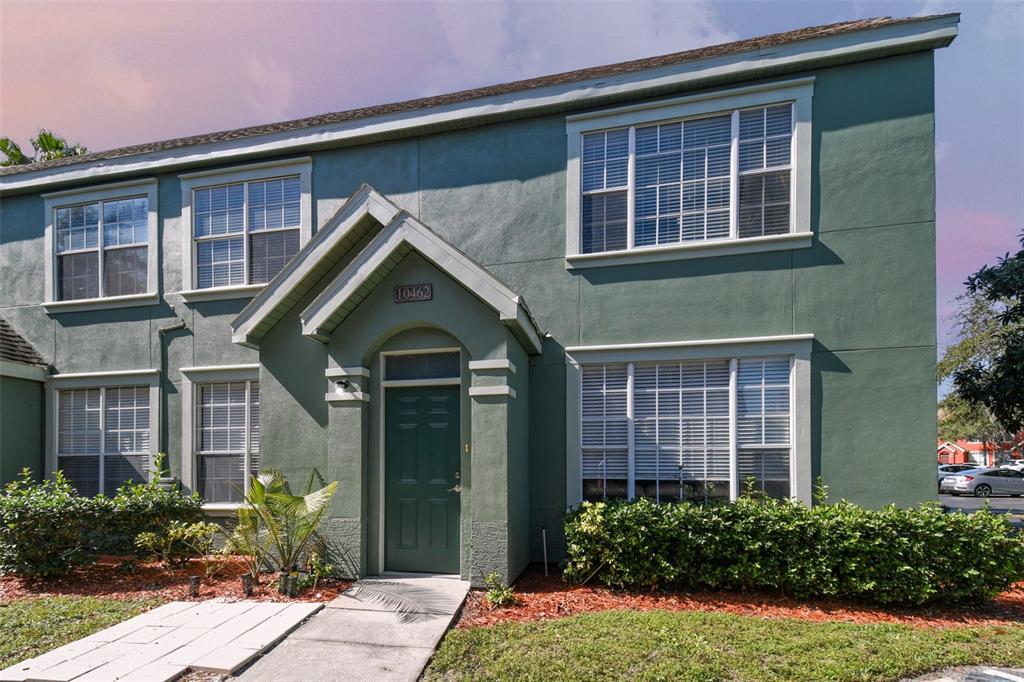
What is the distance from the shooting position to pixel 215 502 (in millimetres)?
10383

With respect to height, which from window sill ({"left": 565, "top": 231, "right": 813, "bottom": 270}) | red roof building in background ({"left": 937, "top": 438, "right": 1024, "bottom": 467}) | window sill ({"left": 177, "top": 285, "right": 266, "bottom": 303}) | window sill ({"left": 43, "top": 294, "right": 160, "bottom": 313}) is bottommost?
red roof building in background ({"left": 937, "top": 438, "right": 1024, "bottom": 467})

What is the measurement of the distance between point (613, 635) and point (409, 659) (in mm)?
2065

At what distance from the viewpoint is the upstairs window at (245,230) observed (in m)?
10.5

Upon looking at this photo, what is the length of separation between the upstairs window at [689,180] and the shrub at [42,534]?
341 inches

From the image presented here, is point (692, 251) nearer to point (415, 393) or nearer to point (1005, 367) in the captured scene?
point (415, 393)

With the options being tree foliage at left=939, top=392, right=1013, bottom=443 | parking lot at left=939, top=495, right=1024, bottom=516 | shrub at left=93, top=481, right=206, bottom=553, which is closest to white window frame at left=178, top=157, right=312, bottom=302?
shrub at left=93, top=481, right=206, bottom=553

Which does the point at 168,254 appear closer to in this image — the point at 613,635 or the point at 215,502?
the point at 215,502

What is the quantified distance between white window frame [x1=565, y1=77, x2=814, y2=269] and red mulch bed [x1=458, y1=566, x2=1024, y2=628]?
184 inches

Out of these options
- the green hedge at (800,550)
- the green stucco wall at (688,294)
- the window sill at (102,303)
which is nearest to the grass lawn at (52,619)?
the green stucco wall at (688,294)

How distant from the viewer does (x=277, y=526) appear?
7840 mm

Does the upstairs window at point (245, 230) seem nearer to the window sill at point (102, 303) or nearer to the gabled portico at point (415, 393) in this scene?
the window sill at point (102, 303)

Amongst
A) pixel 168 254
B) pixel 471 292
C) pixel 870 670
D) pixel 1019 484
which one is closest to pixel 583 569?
pixel 870 670

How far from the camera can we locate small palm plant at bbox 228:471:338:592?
774 cm

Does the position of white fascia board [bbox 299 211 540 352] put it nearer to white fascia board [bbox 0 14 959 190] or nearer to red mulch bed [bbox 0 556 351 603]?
white fascia board [bbox 0 14 959 190]
